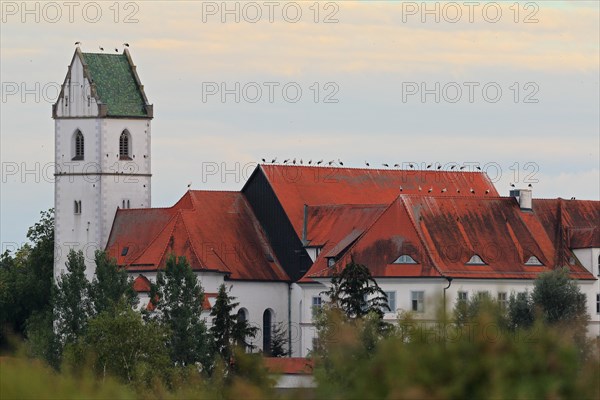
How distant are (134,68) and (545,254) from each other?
82.6 ft

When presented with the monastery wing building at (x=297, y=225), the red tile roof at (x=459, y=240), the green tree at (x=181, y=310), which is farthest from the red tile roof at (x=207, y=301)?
the red tile roof at (x=459, y=240)

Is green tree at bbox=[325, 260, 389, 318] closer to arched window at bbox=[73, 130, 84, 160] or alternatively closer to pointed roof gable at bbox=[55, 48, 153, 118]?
pointed roof gable at bbox=[55, 48, 153, 118]

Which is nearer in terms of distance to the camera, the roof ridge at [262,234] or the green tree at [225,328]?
the green tree at [225,328]

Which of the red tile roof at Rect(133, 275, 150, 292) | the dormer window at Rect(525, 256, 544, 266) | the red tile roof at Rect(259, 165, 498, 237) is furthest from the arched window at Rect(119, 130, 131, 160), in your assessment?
the dormer window at Rect(525, 256, 544, 266)

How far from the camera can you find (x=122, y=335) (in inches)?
2297

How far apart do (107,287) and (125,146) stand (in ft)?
51.0

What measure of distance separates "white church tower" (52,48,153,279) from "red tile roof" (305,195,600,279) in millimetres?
14275

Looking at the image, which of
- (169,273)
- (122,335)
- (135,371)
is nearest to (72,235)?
(169,273)

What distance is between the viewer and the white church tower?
8931 centimetres

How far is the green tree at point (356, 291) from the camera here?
66.9 m

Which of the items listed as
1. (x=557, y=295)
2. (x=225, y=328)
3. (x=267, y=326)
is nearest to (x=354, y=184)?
(x=267, y=326)

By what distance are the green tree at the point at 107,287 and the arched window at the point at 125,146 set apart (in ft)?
47.3

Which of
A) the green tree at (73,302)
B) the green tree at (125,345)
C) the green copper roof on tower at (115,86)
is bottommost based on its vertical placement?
the green tree at (125,345)

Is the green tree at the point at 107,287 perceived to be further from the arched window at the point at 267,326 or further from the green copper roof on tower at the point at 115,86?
the green copper roof on tower at the point at 115,86
